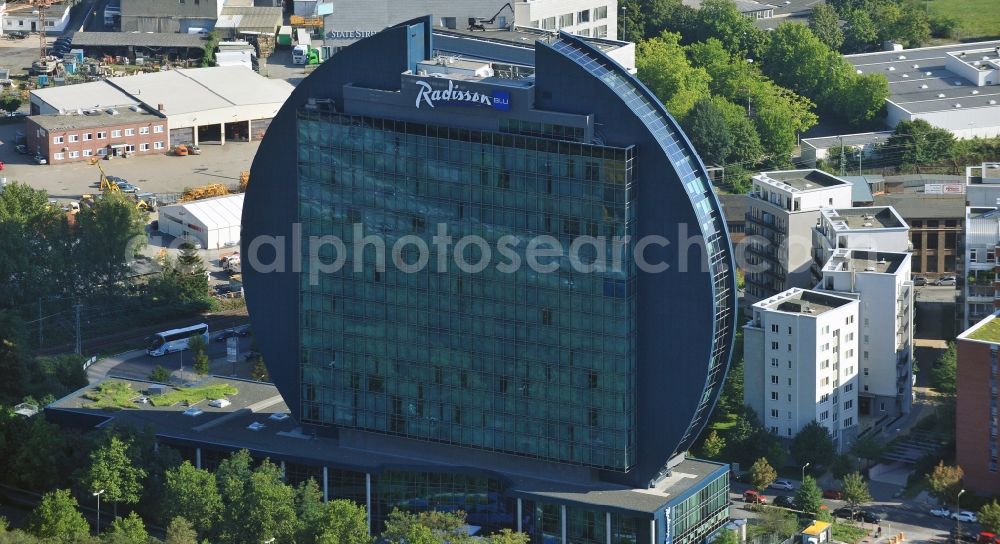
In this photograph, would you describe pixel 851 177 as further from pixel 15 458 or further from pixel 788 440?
pixel 15 458

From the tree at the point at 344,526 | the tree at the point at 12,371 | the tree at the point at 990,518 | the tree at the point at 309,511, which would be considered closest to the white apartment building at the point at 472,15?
the tree at the point at 12,371

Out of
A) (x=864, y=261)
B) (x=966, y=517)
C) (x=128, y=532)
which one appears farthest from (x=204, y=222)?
(x=966, y=517)

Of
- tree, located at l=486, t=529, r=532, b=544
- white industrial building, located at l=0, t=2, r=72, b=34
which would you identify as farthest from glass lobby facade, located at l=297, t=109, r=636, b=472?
white industrial building, located at l=0, t=2, r=72, b=34

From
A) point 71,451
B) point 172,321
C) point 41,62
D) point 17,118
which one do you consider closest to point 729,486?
point 71,451

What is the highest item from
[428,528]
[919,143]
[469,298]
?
[919,143]

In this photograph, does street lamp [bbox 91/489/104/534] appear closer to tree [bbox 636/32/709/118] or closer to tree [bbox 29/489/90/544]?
tree [bbox 29/489/90/544]

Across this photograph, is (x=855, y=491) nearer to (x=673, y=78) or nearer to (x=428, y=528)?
(x=428, y=528)
